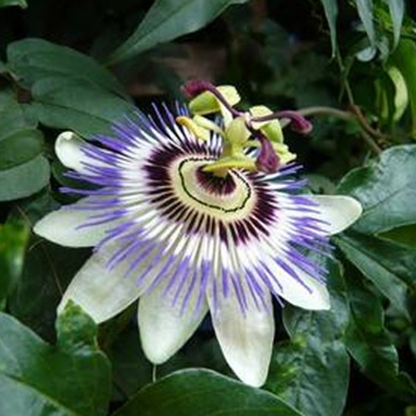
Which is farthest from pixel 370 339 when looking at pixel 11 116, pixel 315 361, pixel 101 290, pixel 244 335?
pixel 11 116

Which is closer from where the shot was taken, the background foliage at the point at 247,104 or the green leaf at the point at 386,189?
the background foliage at the point at 247,104

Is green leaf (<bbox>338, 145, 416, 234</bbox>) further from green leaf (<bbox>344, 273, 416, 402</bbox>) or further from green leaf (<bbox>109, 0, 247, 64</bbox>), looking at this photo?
green leaf (<bbox>109, 0, 247, 64</bbox>)

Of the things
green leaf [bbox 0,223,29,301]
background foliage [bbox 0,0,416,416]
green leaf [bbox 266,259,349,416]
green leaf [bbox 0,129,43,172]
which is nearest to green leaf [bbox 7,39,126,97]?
background foliage [bbox 0,0,416,416]

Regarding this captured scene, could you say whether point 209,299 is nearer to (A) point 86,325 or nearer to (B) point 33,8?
(A) point 86,325

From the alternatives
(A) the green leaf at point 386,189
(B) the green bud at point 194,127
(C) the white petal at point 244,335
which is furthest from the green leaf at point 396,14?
(C) the white petal at point 244,335

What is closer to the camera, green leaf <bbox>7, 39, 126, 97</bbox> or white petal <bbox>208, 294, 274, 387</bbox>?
white petal <bbox>208, 294, 274, 387</bbox>

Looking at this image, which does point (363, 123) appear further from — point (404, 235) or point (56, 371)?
point (56, 371)

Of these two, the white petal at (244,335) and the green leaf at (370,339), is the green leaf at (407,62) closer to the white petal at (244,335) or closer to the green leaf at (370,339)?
the green leaf at (370,339)
